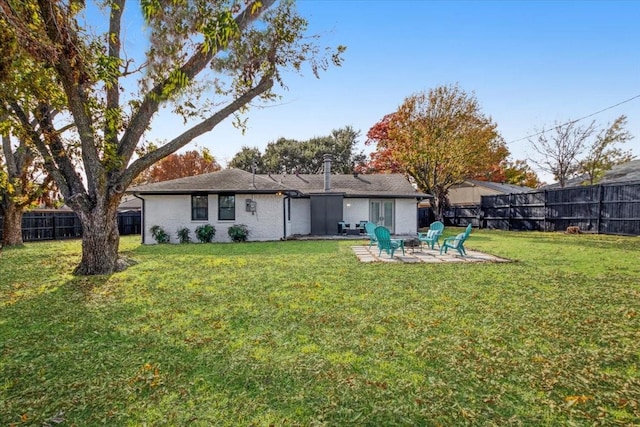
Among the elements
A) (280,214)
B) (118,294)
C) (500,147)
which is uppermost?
(500,147)

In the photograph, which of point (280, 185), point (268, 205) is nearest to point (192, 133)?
point (268, 205)

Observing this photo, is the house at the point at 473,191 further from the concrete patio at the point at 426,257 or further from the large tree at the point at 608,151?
the concrete patio at the point at 426,257

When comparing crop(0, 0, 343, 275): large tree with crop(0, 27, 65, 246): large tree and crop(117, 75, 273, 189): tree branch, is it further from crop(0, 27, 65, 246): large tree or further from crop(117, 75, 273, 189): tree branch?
crop(0, 27, 65, 246): large tree

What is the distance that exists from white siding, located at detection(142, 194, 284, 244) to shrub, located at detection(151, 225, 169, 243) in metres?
0.16

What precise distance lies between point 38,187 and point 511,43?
20.0 m

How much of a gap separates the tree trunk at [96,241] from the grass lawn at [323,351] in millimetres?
991

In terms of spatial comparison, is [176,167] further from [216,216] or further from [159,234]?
[216,216]

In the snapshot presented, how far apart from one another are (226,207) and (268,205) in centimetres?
200

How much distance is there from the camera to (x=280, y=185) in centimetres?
1619

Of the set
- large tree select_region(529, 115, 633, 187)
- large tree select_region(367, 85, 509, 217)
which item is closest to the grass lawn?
large tree select_region(367, 85, 509, 217)

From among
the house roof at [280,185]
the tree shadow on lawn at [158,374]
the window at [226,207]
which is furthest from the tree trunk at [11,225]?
the tree shadow on lawn at [158,374]

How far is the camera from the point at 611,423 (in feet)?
7.09

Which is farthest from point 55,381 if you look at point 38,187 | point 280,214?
point 38,187

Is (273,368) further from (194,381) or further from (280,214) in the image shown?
(280,214)
